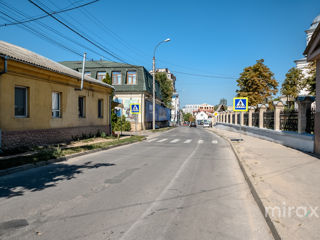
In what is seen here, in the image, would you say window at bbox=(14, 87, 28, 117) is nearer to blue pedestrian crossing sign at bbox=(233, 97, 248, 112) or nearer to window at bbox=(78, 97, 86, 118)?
window at bbox=(78, 97, 86, 118)

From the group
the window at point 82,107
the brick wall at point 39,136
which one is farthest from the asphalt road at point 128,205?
the window at point 82,107

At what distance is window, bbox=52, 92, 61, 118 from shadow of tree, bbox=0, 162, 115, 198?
6739 mm

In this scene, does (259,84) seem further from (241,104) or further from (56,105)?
(56,105)

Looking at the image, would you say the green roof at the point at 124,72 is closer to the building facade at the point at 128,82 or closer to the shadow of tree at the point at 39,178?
the building facade at the point at 128,82

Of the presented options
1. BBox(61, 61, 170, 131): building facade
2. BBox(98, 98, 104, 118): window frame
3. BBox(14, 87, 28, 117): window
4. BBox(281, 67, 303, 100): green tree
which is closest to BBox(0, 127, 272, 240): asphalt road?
BBox(14, 87, 28, 117): window

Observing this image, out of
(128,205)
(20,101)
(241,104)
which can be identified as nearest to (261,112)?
(241,104)

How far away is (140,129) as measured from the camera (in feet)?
115

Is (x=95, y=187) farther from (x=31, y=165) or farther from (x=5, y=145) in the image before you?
(x=5, y=145)

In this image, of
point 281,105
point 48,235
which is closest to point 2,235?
point 48,235

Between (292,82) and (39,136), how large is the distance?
3464 cm

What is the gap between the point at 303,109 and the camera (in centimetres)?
1222

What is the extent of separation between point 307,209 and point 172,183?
3.07 metres

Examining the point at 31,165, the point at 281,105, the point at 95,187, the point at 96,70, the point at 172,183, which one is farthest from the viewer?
the point at 96,70

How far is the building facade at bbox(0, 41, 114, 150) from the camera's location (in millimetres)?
11141
